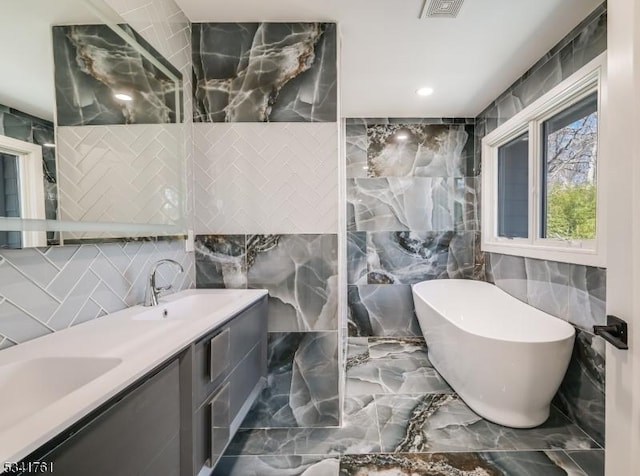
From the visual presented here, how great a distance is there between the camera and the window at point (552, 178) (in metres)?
1.89

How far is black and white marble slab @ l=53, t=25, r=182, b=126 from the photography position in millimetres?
1050

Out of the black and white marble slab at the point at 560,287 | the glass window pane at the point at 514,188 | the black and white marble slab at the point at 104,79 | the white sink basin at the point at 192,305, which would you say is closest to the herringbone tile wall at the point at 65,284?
the white sink basin at the point at 192,305

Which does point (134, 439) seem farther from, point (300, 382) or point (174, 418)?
point (300, 382)

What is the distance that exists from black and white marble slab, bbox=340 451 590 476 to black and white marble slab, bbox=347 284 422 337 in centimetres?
177

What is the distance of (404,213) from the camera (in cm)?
343

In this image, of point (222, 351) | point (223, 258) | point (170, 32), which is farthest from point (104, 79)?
point (222, 351)

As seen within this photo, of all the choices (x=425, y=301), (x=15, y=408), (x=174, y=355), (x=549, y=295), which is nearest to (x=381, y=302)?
(x=425, y=301)

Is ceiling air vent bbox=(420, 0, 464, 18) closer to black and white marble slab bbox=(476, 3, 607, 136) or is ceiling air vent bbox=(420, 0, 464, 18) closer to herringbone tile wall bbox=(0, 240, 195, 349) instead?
black and white marble slab bbox=(476, 3, 607, 136)

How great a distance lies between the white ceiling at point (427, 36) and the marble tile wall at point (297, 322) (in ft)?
4.41

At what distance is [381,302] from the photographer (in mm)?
3449

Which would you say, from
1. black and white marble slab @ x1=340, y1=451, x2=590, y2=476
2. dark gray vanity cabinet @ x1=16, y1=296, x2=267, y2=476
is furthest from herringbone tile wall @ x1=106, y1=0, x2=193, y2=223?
black and white marble slab @ x1=340, y1=451, x2=590, y2=476

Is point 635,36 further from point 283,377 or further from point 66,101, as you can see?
point 283,377

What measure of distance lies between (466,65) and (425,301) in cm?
199

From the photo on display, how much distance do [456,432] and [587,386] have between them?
859 millimetres
